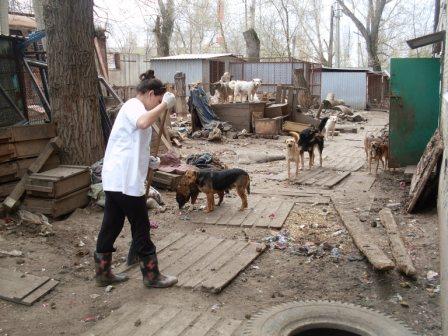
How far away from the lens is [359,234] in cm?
555

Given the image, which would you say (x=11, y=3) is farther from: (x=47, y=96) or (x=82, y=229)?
(x=82, y=229)

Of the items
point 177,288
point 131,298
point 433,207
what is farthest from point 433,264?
point 131,298

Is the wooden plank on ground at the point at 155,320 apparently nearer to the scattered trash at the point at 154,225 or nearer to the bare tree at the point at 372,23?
the scattered trash at the point at 154,225

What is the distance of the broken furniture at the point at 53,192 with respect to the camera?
20.6 ft

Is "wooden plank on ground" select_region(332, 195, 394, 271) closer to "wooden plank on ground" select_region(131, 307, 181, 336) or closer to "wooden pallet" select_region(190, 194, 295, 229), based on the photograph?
"wooden pallet" select_region(190, 194, 295, 229)

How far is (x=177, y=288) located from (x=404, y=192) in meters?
4.90

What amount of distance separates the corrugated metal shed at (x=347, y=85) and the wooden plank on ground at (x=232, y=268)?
26.4m

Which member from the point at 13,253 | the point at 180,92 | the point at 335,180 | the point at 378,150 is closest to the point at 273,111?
the point at 180,92

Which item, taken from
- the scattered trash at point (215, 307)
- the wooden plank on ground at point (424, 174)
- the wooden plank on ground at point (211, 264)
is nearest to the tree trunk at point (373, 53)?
the wooden plank on ground at point (424, 174)

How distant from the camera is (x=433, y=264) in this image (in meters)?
4.83

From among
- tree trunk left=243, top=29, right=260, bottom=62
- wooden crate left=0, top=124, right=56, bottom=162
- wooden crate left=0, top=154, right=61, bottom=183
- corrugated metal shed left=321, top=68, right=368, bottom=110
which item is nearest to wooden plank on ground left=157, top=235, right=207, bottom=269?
wooden crate left=0, top=154, right=61, bottom=183

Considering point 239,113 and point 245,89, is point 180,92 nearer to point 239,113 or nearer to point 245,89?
point 245,89

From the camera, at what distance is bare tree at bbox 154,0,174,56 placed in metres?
30.6

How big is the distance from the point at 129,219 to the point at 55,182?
2321 mm
